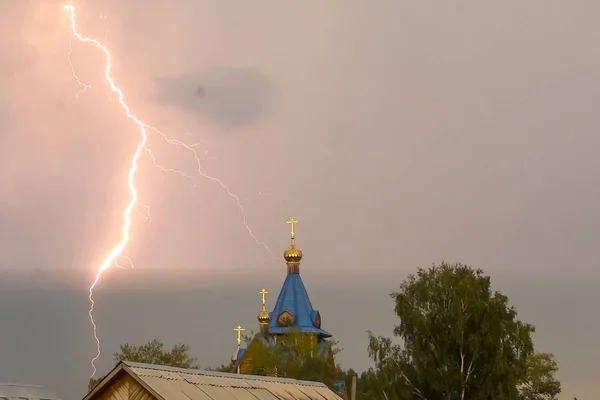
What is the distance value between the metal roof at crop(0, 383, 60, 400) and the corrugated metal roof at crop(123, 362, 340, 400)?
389 centimetres

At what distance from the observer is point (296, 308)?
5994cm

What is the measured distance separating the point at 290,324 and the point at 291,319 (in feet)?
1.35

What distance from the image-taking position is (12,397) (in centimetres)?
1958

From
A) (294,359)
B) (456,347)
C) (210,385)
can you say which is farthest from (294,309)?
(210,385)

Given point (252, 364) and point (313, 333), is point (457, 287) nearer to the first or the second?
point (252, 364)

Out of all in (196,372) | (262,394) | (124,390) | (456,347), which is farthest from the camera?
(456,347)

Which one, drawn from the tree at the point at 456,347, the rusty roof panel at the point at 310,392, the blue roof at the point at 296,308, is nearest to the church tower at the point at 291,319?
the blue roof at the point at 296,308

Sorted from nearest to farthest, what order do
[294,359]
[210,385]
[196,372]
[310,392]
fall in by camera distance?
[210,385] → [196,372] → [310,392] → [294,359]

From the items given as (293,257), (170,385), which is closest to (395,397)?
(170,385)

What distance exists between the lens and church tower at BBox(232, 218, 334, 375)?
54.6 meters

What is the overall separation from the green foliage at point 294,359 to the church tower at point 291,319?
29 cm

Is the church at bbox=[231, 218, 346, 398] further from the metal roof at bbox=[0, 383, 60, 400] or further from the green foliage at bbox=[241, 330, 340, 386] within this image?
the metal roof at bbox=[0, 383, 60, 400]

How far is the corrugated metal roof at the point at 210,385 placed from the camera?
17344 millimetres

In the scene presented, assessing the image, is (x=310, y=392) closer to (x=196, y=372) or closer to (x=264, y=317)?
(x=196, y=372)
